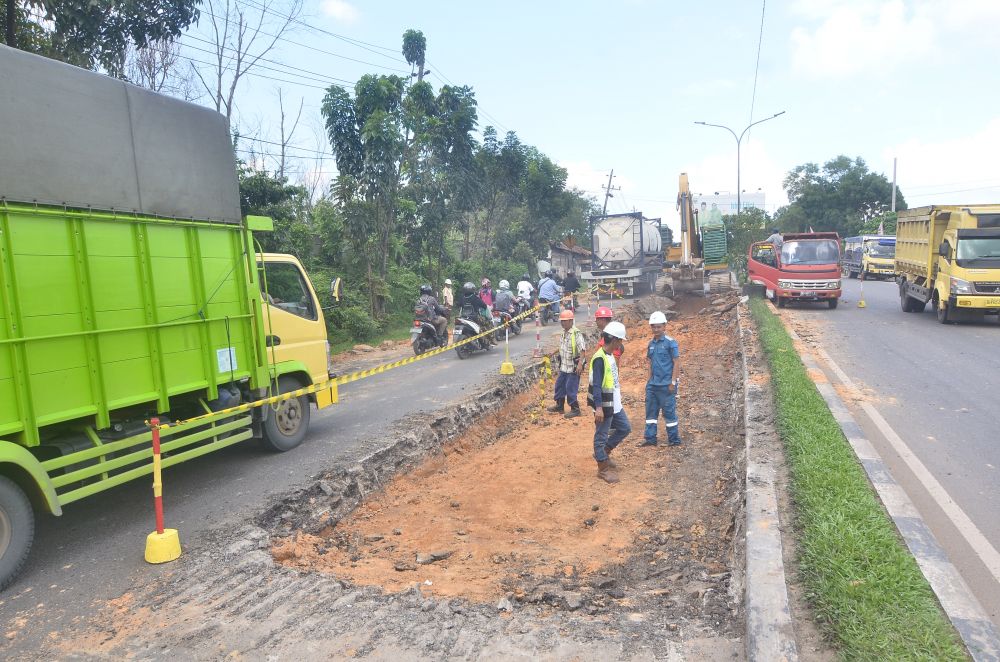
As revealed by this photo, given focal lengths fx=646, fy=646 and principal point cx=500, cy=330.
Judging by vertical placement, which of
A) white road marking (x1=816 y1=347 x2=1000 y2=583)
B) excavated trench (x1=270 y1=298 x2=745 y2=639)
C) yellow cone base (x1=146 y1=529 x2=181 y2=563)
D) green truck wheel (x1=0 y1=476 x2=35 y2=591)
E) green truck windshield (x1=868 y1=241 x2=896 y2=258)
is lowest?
excavated trench (x1=270 y1=298 x2=745 y2=639)

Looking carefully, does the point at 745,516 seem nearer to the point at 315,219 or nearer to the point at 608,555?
the point at 608,555

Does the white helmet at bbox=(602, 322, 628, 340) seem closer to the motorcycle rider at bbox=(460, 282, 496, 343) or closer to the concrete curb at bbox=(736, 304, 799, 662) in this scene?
the concrete curb at bbox=(736, 304, 799, 662)

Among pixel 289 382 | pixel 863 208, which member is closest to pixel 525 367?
pixel 289 382

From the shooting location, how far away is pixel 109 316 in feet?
16.2

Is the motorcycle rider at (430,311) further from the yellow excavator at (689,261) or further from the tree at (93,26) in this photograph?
the yellow excavator at (689,261)

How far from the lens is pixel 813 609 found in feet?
11.3

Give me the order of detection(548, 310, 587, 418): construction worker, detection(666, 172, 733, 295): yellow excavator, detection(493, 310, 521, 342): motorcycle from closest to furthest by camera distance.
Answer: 1. detection(548, 310, 587, 418): construction worker
2. detection(493, 310, 521, 342): motorcycle
3. detection(666, 172, 733, 295): yellow excavator

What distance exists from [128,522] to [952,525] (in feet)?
20.8

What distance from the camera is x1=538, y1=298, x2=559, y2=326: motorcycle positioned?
61.3 ft

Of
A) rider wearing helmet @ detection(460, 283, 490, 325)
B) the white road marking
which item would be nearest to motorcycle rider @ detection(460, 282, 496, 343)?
rider wearing helmet @ detection(460, 283, 490, 325)

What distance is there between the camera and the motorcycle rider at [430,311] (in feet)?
43.7

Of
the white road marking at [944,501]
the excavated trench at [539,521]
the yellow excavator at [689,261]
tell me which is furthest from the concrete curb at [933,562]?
the yellow excavator at [689,261]

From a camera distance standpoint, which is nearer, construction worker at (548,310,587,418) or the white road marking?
the white road marking

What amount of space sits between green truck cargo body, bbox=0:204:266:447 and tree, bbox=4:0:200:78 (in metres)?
6.61
